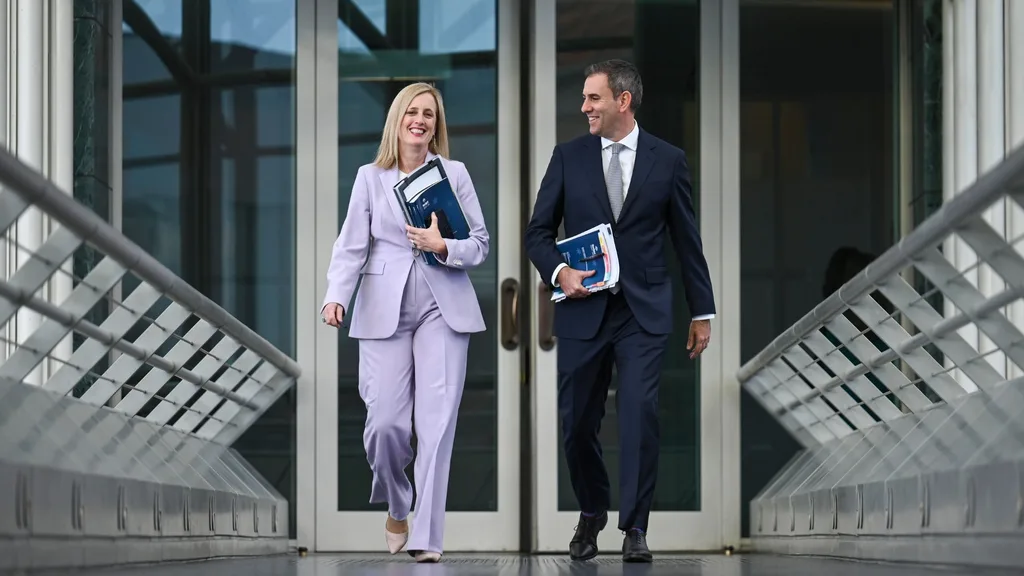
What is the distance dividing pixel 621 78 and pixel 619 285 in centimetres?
75

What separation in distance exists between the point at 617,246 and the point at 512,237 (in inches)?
123

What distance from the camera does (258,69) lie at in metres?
8.59

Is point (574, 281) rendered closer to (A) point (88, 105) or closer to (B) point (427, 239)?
(B) point (427, 239)

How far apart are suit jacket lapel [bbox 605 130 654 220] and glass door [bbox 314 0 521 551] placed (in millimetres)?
3022

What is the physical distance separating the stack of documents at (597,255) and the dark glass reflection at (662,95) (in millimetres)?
3185

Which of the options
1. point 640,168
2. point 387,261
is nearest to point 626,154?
point 640,168

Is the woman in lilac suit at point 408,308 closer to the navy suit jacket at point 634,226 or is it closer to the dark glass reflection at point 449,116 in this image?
the navy suit jacket at point 634,226

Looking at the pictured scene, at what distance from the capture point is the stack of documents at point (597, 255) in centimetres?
526

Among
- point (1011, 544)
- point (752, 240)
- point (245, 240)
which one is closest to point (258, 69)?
point (245, 240)

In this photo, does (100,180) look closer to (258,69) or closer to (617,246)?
(258,69)

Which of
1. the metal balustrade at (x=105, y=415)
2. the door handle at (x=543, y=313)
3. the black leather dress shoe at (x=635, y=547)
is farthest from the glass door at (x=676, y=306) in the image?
the black leather dress shoe at (x=635, y=547)

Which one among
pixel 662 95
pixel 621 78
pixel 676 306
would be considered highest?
pixel 662 95

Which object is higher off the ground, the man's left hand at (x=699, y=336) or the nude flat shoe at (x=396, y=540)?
the man's left hand at (x=699, y=336)

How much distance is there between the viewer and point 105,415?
4746 millimetres
